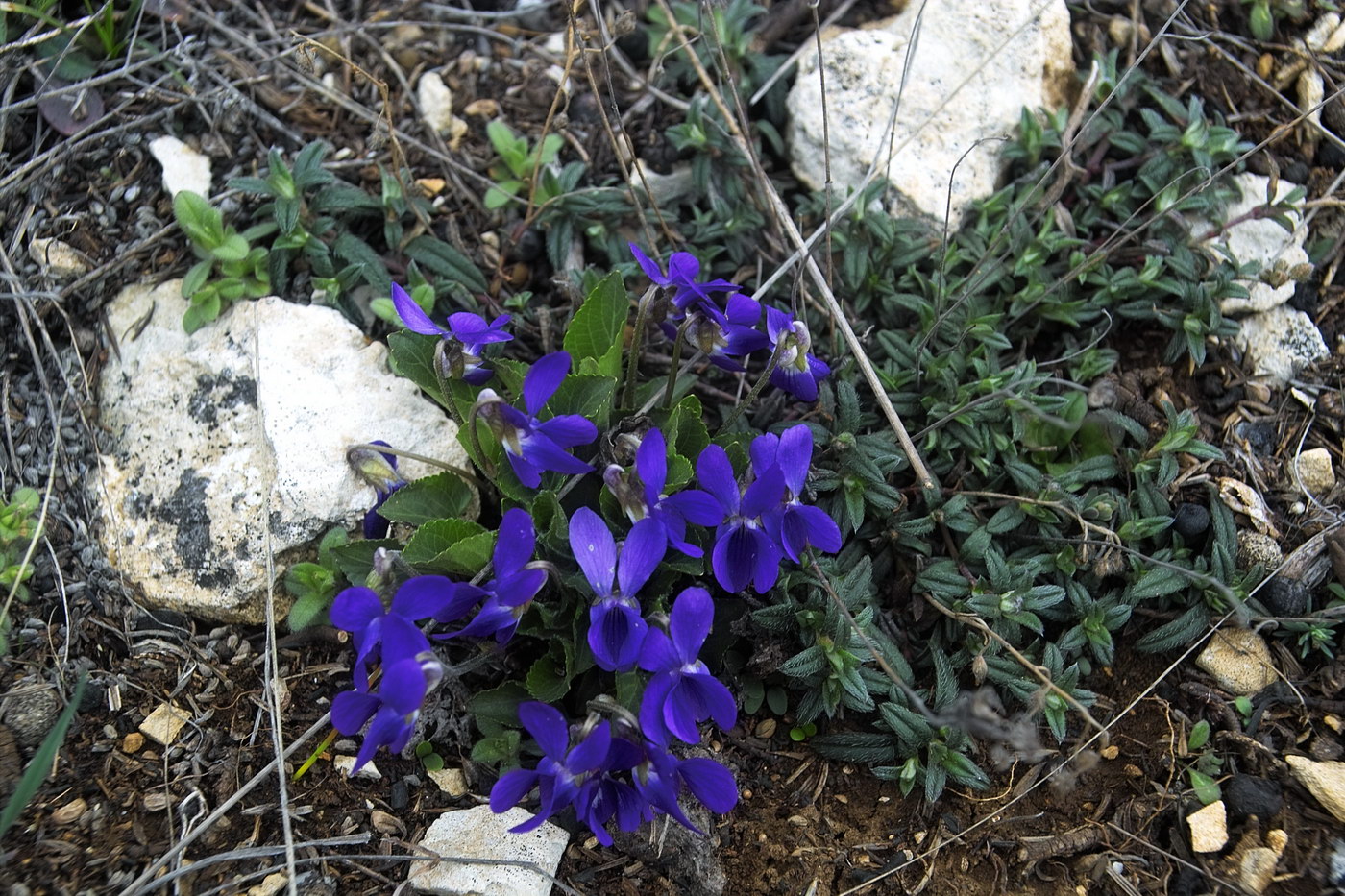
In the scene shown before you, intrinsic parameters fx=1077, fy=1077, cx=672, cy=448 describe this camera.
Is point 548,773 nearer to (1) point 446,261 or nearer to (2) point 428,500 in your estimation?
(2) point 428,500

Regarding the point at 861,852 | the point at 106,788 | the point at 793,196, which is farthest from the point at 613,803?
the point at 793,196

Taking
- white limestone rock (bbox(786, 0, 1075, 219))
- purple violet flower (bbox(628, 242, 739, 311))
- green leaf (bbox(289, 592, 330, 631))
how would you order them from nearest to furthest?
purple violet flower (bbox(628, 242, 739, 311)), green leaf (bbox(289, 592, 330, 631)), white limestone rock (bbox(786, 0, 1075, 219))

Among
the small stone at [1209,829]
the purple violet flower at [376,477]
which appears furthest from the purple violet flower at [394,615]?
the small stone at [1209,829]

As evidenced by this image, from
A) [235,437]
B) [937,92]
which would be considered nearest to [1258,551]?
[937,92]

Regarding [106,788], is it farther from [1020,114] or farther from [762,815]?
[1020,114]

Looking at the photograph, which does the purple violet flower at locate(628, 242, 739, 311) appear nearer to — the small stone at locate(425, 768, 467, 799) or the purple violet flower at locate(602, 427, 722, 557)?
the purple violet flower at locate(602, 427, 722, 557)

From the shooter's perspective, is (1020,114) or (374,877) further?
(1020,114)

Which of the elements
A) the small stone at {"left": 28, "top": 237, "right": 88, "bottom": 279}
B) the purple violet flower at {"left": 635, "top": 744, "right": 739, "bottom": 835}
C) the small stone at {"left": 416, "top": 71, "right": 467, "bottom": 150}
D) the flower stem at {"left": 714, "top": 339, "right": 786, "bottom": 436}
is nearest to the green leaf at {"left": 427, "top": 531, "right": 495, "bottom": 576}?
the purple violet flower at {"left": 635, "top": 744, "right": 739, "bottom": 835}
